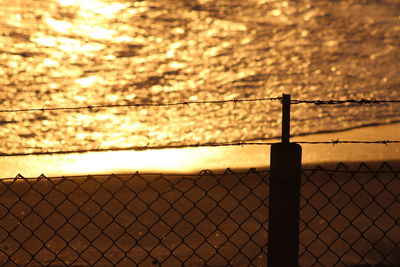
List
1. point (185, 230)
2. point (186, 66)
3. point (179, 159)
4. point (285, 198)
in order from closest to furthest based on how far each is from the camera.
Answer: point (285, 198)
point (185, 230)
point (179, 159)
point (186, 66)

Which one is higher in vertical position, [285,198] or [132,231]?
[285,198]

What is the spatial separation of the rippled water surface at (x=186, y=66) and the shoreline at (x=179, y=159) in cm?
41

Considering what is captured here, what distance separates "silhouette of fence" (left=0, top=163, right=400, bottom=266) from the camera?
3.94m

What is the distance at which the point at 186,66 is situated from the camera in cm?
862

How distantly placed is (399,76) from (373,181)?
3793mm

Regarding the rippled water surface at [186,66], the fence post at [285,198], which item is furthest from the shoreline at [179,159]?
the fence post at [285,198]

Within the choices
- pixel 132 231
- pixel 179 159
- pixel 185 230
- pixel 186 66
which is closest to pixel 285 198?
pixel 185 230

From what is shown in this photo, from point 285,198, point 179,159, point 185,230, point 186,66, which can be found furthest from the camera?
point 186,66

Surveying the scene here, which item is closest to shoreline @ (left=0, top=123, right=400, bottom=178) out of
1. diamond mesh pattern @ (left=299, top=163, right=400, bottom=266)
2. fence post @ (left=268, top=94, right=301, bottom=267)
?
diamond mesh pattern @ (left=299, top=163, right=400, bottom=266)

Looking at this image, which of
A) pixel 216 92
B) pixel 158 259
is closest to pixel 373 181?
pixel 158 259

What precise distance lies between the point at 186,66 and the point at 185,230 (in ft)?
14.8

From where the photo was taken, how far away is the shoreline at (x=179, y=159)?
18.4 ft

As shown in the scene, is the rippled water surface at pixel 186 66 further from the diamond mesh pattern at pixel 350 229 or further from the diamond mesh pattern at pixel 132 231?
the diamond mesh pattern at pixel 350 229

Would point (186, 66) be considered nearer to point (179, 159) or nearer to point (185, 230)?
point (179, 159)
